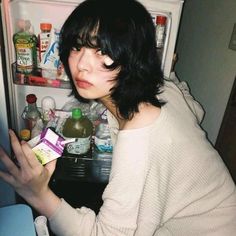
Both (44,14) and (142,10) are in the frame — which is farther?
(44,14)

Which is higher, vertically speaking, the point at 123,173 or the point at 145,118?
the point at 145,118

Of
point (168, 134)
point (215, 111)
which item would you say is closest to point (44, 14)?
point (168, 134)

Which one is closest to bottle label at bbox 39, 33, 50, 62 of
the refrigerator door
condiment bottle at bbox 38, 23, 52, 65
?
condiment bottle at bbox 38, 23, 52, 65

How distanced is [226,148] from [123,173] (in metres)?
0.97

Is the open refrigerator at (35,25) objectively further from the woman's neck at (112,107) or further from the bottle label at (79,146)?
the woman's neck at (112,107)

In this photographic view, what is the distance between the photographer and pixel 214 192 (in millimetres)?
811

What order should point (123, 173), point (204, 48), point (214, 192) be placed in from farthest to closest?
point (204, 48), point (214, 192), point (123, 173)

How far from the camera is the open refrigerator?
0.95 metres

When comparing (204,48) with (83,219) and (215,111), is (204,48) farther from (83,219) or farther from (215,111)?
(83,219)

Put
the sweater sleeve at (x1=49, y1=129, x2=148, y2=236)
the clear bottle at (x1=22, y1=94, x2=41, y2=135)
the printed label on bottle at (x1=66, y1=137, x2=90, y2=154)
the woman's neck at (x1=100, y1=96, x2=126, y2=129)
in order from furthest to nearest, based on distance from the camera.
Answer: the clear bottle at (x1=22, y1=94, x2=41, y2=135) → the printed label on bottle at (x1=66, y1=137, x2=90, y2=154) → the woman's neck at (x1=100, y1=96, x2=126, y2=129) → the sweater sleeve at (x1=49, y1=129, x2=148, y2=236)

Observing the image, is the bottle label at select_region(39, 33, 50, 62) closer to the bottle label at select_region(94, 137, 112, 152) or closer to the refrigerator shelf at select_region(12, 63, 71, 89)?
the refrigerator shelf at select_region(12, 63, 71, 89)

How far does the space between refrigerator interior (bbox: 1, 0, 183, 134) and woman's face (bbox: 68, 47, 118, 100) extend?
0.35 metres

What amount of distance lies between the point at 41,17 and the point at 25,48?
7.5 inches

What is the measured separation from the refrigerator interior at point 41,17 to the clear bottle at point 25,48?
34 millimetres
